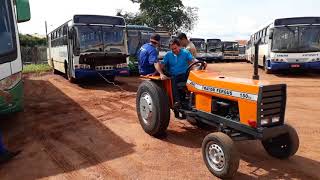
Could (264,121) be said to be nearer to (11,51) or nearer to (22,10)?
(11,51)

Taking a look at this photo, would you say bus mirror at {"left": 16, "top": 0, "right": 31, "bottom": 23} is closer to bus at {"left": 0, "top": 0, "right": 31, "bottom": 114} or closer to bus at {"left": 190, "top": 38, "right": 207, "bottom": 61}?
bus at {"left": 0, "top": 0, "right": 31, "bottom": 114}

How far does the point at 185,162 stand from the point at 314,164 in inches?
70.6

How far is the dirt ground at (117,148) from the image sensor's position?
4.85 metres

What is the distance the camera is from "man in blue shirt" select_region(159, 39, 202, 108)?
19.8 ft

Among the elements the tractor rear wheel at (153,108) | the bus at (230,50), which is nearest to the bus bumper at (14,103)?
the tractor rear wheel at (153,108)

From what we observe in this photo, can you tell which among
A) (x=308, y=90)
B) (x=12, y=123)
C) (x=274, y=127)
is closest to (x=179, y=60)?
(x=274, y=127)

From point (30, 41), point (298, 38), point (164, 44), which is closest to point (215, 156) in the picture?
point (298, 38)

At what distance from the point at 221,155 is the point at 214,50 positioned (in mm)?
28957

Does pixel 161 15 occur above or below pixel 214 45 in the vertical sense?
above

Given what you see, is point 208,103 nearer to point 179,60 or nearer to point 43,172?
point 179,60

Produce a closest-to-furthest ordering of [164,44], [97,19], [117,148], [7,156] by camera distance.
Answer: [7,156] → [117,148] → [97,19] → [164,44]

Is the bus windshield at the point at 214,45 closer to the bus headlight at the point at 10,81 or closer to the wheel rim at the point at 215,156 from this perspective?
the bus headlight at the point at 10,81

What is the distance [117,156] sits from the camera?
5.48m

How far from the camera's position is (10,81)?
671 centimetres
